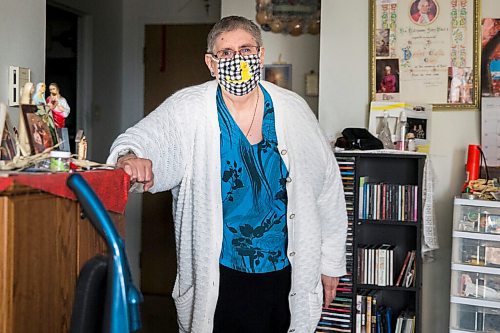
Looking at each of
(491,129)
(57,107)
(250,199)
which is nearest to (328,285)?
(250,199)

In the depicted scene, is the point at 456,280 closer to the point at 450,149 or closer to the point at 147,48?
the point at 450,149

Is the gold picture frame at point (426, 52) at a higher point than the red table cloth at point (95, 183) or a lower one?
higher

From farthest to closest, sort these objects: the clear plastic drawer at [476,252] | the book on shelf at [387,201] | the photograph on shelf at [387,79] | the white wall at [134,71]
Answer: the white wall at [134,71] < the photograph on shelf at [387,79] < the book on shelf at [387,201] < the clear plastic drawer at [476,252]

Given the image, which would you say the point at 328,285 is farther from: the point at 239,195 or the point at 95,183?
the point at 95,183

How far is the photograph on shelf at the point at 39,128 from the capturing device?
144 cm

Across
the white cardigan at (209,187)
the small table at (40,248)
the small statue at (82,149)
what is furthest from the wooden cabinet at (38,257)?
the white cardigan at (209,187)

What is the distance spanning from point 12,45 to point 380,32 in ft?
6.48

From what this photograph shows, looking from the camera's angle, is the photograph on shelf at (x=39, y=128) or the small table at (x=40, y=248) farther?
the photograph on shelf at (x=39, y=128)

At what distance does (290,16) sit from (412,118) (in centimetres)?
108

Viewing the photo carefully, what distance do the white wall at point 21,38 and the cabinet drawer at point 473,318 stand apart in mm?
1934

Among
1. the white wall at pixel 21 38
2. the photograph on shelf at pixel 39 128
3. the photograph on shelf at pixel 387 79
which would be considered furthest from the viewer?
the photograph on shelf at pixel 387 79

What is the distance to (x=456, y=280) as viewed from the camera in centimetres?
300

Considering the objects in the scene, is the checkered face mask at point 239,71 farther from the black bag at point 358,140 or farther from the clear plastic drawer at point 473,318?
the clear plastic drawer at point 473,318

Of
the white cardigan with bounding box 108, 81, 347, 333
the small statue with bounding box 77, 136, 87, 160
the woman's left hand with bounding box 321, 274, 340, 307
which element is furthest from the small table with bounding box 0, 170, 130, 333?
the woman's left hand with bounding box 321, 274, 340, 307
